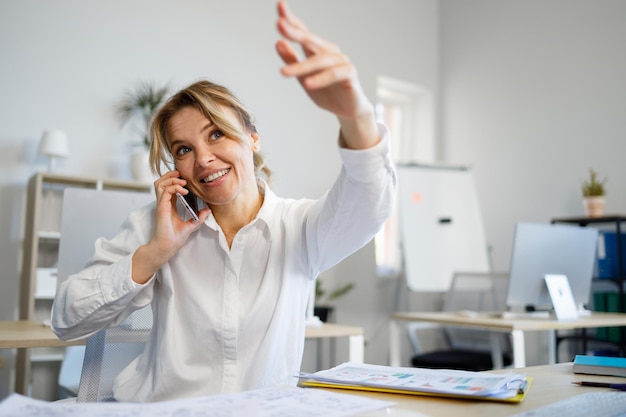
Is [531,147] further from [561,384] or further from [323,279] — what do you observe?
[561,384]

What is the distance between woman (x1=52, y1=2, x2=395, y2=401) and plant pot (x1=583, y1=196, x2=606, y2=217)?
3.35 m

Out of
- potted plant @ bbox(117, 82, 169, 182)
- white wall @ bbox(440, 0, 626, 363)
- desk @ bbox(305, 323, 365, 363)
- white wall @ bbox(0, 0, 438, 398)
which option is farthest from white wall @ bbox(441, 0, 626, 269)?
desk @ bbox(305, 323, 365, 363)

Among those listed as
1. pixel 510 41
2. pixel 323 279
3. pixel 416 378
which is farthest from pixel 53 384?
pixel 510 41

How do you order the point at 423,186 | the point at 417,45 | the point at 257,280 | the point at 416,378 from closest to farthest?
the point at 416,378
the point at 257,280
the point at 423,186
the point at 417,45

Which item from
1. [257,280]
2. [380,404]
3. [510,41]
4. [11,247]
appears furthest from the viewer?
[510,41]

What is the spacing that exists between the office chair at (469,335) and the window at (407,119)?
101cm

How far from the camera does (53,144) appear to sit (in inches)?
142

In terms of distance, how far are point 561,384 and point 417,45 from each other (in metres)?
5.09

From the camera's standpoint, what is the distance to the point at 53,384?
380 cm

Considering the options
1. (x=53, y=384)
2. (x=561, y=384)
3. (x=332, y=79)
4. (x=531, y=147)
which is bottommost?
(x=53, y=384)

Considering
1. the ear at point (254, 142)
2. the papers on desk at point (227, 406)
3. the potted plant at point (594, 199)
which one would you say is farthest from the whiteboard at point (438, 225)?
the papers on desk at point (227, 406)

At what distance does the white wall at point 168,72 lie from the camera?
3.81m

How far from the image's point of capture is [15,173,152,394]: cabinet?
11.4ft

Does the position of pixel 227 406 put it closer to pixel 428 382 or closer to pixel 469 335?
pixel 428 382
